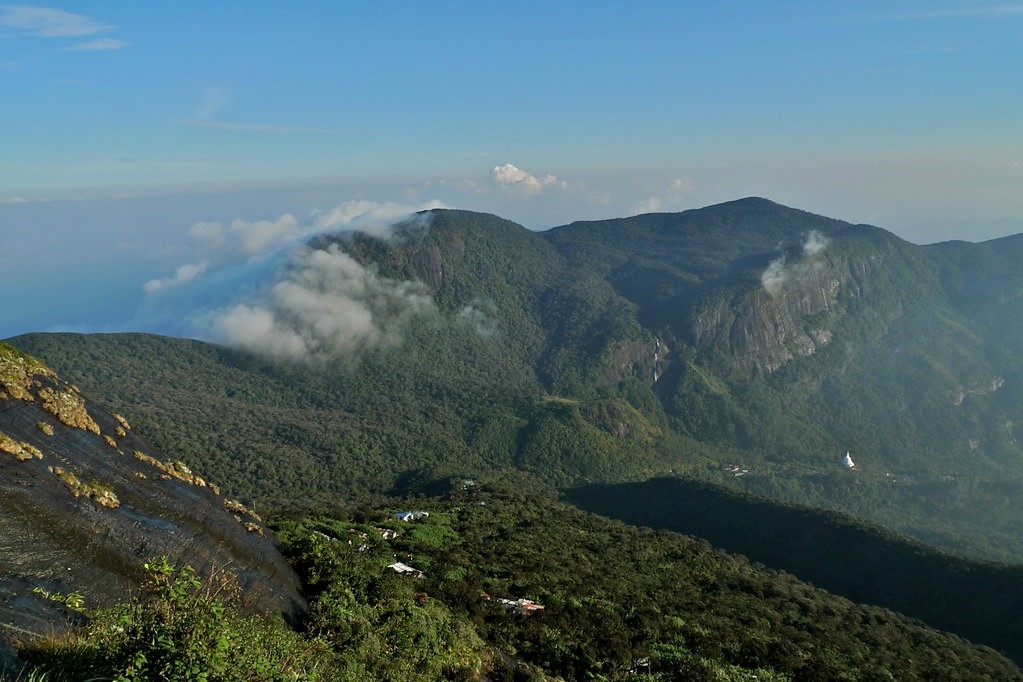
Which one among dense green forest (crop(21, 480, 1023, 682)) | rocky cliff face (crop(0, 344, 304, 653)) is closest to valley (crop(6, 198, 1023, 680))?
dense green forest (crop(21, 480, 1023, 682))

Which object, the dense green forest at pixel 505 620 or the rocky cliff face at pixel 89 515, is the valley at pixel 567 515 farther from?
the rocky cliff face at pixel 89 515

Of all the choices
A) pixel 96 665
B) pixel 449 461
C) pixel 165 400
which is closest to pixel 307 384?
pixel 165 400

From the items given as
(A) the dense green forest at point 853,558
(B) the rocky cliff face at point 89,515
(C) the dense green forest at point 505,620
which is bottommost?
(A) the dense green forest at point 853,558

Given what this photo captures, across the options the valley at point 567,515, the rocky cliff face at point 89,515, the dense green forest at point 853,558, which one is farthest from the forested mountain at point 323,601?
the dense green forest at point 853,558

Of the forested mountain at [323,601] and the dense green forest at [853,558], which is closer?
the forested mountain at [323,601]

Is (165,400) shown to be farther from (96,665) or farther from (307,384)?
(96,665)

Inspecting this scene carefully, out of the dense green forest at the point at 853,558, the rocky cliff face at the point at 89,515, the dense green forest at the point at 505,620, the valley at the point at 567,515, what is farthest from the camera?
the dense green forest at the point at 853,558
